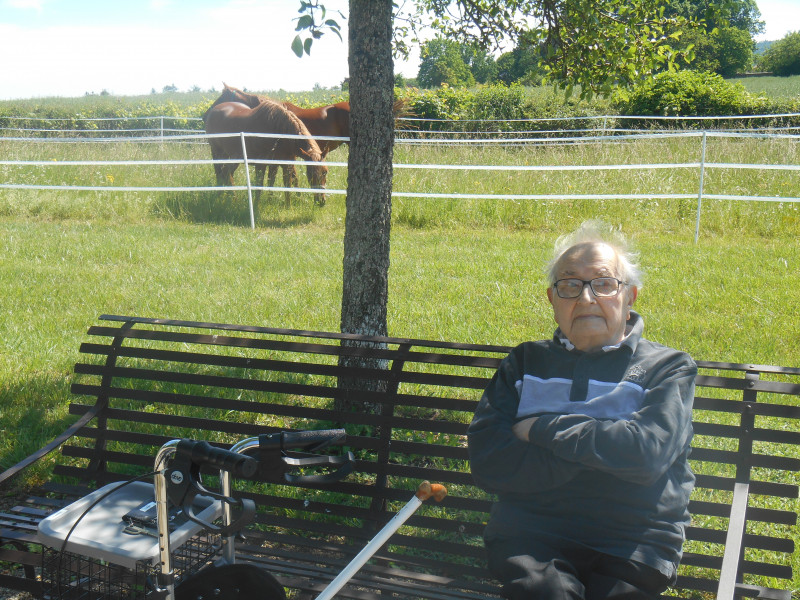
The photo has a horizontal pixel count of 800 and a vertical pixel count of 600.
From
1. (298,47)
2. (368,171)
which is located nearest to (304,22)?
(298,47)

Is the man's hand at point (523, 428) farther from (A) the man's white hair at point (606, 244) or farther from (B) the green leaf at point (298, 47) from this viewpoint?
(B) the green leaf at point (298, 47)

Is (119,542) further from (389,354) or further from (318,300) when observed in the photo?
(318,300)

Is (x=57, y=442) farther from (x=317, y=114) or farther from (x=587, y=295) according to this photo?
(x=317, y=114)

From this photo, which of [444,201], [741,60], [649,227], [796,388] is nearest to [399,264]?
[444,201]

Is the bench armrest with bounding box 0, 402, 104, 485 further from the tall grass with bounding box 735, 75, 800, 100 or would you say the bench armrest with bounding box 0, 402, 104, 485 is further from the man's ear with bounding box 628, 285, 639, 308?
the tall grass with bounding box 735, 75, 800, 100

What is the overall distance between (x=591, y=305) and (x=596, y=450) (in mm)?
533

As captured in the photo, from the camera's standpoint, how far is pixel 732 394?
16.3 ft

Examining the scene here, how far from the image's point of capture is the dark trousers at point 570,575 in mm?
2191

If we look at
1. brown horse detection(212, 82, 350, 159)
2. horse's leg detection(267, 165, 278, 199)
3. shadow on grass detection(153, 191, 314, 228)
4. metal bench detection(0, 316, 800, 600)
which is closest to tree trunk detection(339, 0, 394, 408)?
metal bench detection(0, 316, 800, 600)

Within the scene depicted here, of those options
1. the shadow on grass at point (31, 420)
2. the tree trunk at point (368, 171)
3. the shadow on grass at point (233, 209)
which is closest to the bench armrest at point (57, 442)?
the shadow on grass at point (31, 420)

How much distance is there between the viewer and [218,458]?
1.78 metres

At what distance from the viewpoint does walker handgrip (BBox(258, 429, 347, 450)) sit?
1.77m

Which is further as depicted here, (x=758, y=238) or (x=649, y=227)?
(x=649, y=227)

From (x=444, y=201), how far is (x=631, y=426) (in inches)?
351
